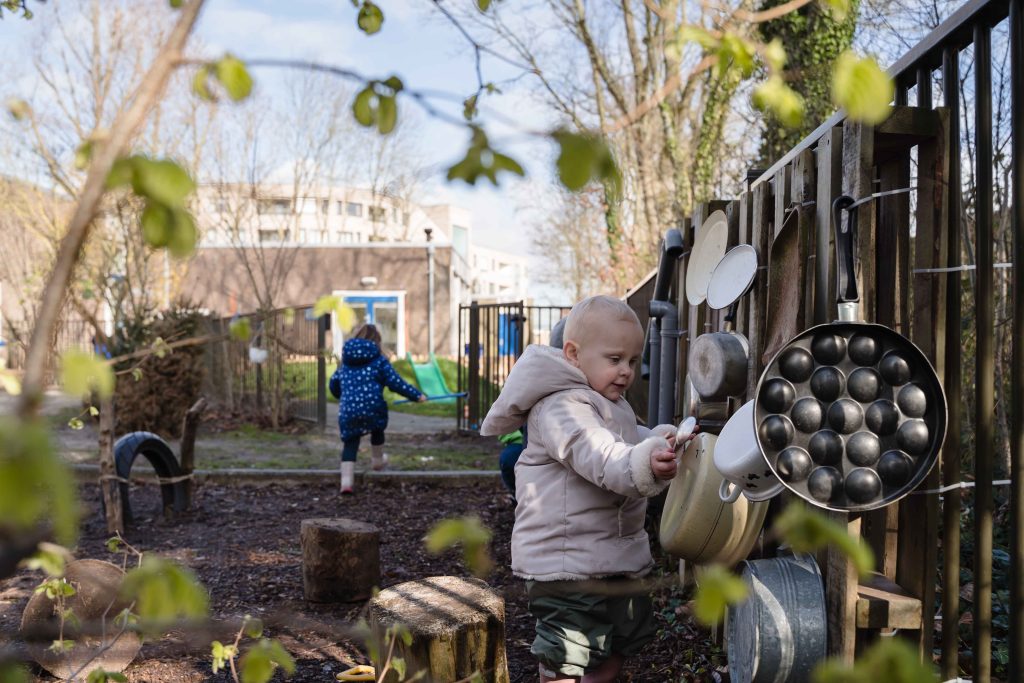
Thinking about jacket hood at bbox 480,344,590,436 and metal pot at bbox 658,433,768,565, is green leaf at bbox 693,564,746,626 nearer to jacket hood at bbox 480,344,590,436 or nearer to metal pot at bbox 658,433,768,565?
jacket hood at bbox 480,344,590,436

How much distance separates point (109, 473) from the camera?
19.0 feet

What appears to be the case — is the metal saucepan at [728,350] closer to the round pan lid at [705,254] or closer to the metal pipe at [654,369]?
the round pan lid at [705,254]

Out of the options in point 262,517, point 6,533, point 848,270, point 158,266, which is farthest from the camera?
point 158,266

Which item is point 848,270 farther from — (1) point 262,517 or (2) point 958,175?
(1) point 262,517

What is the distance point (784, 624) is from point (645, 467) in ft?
2.36

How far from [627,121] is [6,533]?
0.88 metres

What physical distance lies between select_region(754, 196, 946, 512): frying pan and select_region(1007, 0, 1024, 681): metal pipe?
25cm

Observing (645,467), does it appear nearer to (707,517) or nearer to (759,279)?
(707,517)

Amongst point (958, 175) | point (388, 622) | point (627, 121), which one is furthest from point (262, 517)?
point (627, 121)

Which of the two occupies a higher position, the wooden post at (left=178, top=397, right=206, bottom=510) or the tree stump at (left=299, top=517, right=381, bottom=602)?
the wooden post at (left=178, top=397, right=206, bottom=510)

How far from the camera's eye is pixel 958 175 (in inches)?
98.7

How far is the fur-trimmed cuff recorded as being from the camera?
235 cm

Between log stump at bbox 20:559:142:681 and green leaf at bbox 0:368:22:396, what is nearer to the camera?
green leaf at bbox 0:368:22:396

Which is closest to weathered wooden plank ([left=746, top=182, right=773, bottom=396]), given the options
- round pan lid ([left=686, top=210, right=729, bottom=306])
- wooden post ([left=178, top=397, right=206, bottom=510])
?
round pan lid ([left=686, top=210, right=729, bottom=306])
